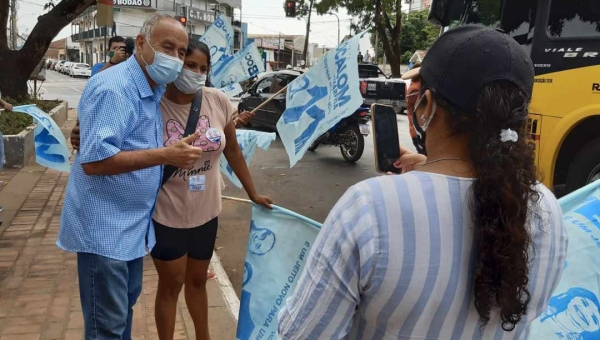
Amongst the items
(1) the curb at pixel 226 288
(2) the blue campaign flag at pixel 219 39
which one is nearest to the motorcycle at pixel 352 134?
(2) the blue campaign flag at pixel 219 39

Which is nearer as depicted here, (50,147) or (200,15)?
(50,147)

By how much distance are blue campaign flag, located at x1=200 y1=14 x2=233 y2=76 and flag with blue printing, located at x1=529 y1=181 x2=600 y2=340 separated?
18.1ft

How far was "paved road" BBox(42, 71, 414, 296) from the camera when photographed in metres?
5.29

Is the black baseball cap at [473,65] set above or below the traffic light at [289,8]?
below

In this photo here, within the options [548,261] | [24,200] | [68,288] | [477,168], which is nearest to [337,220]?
[477,168]

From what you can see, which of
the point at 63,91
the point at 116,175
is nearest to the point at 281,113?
the point at 116,175

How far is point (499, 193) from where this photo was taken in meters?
1.03

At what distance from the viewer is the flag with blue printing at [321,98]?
2959mm

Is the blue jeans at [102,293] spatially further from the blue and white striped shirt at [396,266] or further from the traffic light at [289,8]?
the traffic light at [289,8]

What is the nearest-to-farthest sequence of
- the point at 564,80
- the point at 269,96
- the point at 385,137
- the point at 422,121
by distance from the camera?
1. the point at 422,121
2. the point at 385,137
3. the point at 564,80
4. the point at 269,96

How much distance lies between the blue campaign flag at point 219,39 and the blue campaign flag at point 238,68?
0.09m

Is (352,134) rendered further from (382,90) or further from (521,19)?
(382,90)

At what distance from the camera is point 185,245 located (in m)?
2.75

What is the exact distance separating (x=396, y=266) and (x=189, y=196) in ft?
6.02
